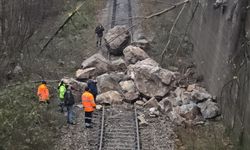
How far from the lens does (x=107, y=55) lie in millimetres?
25531

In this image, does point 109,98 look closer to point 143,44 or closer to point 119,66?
point 119,66

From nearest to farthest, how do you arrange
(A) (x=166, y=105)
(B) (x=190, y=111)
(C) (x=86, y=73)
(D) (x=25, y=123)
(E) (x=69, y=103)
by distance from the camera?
(D) (x=25, y=123)
(E) (x=69, y=103)
(B) (x=190, y=111)
(A) (x=166, y=105)
(C) (x=86, y=73)

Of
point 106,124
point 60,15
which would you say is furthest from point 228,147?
point 60,15

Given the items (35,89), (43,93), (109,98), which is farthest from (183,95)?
(35,89)

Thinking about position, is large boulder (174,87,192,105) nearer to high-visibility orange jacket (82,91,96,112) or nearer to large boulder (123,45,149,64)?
high-visibility orange jacket (82,91,96,112)

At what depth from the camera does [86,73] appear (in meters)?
20.9

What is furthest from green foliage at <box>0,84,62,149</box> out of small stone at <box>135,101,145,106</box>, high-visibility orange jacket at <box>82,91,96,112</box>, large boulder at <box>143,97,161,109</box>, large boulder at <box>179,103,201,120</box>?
large boulder at <box>179,103,201,120</box>

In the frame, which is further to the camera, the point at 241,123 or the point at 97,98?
the point at 97,98

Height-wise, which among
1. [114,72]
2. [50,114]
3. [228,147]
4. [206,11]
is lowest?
[228,147]

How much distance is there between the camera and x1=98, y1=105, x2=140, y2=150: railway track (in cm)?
1415

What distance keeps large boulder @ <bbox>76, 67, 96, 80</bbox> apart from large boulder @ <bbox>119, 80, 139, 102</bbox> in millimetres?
1909

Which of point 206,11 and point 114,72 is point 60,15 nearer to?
point 114,72

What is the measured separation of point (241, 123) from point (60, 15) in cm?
2017

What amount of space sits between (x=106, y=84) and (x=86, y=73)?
183cm
